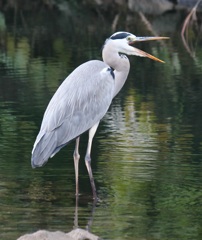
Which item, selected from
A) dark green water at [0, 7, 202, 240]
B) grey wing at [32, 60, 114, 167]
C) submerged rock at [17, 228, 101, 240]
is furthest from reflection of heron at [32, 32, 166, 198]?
submerged rock at [17, 228, 101, 240]

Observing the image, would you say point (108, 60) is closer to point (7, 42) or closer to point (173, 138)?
point (173, 138)

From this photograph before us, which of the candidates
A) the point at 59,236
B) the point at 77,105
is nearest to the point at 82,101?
the point at 77,105

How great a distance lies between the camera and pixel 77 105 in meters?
8.76

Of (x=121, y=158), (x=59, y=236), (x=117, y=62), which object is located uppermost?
(x=117, y=62)

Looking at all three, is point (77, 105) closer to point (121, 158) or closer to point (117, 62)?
point (117, 62)

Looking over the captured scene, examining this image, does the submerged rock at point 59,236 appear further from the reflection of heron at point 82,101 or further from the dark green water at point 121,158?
the reflection of heron at point 82,101

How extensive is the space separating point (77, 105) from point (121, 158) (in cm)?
122

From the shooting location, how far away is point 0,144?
34.6ft

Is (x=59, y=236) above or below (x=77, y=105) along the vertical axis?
below

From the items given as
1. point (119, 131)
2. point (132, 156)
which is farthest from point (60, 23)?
point (132, 156)

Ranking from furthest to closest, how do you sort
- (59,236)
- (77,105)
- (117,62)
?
(117,62) → (77,105) → (59,236)

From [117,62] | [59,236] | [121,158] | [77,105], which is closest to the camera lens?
[59,236]

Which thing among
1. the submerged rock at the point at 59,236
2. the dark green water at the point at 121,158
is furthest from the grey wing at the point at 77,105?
the submerged rock at the point at 59,236

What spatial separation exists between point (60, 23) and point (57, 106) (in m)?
17.2
